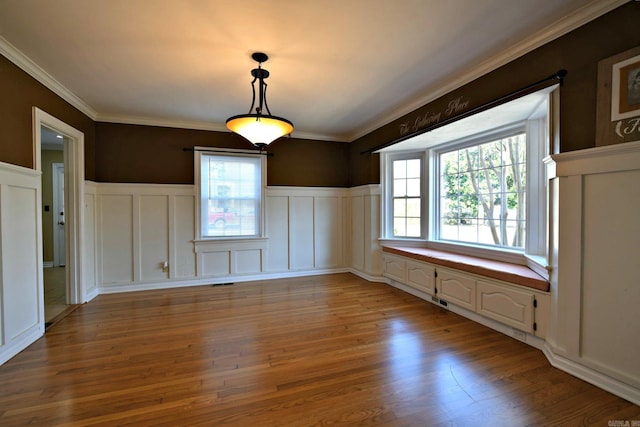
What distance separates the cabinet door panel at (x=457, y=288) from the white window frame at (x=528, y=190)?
19.2 inches

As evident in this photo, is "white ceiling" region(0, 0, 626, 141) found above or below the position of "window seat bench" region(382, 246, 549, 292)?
above

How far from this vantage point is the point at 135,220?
4336mm

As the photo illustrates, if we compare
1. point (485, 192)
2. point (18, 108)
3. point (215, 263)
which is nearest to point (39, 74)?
point (18, 108)

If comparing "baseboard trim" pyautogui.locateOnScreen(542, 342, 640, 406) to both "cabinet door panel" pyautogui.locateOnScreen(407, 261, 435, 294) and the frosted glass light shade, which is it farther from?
the frosted glass light shade

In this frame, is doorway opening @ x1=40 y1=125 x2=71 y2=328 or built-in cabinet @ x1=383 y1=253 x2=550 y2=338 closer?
built-in cabinet @ x1=383 y1=253 x2=550 y2=338

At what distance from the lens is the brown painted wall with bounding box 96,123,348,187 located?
4281mm

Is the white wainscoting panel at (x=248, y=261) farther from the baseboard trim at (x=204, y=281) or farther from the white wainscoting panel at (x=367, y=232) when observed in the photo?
the white wainscoting panel at (x=367, y=232)

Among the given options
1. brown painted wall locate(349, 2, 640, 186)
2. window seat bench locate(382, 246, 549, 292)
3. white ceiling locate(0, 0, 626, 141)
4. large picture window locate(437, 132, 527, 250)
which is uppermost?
white ceiling locate(0, 0, 626, 141)

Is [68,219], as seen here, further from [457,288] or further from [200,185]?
[457,288]

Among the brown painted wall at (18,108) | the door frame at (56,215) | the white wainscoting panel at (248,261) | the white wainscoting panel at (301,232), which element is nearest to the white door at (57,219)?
the door frame at (56,215)

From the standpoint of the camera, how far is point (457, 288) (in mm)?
3283

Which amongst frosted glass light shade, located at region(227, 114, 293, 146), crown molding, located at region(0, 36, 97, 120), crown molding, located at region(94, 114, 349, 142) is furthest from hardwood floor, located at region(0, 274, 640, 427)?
crown molding, located at region(94, 114, 349, 142)

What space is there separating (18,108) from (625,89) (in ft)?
15.5

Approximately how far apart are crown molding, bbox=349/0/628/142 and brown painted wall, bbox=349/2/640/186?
1.5 inches
